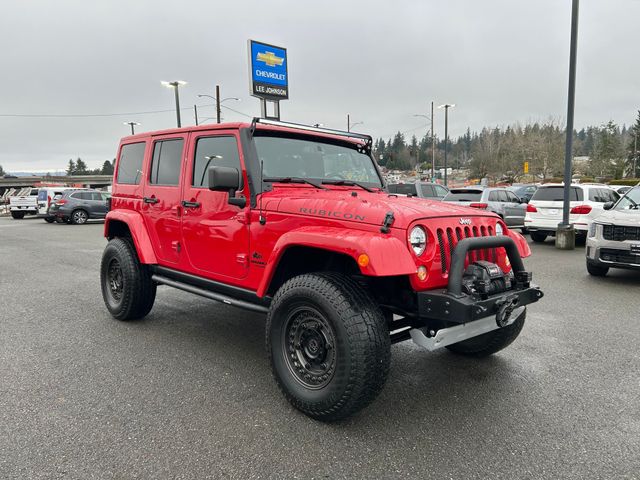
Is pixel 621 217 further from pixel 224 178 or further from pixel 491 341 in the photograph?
pixel 224 178

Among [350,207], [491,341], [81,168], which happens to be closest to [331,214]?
[350,207]

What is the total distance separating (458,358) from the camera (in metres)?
4.13

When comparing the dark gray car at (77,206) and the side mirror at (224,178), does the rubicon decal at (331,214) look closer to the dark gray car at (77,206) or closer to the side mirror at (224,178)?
the side mirror at (224,178)

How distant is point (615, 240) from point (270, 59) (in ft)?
55.1

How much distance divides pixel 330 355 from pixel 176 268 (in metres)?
2.20

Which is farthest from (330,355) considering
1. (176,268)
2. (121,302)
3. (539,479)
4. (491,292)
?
(121,302)

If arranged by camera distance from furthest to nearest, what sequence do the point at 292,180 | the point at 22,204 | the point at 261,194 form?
the point at 22,204 → the point at 292,180 → the point at 261,194

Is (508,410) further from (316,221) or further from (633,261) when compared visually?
(633,261)

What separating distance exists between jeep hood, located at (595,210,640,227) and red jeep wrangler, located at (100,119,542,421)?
15.0 ft

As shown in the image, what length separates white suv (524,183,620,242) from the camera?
1191 centimetres

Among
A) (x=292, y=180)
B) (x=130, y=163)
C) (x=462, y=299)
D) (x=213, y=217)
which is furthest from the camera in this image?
(x=130, y=163)

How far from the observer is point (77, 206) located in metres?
21.2

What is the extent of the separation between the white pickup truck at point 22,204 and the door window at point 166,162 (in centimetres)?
2493

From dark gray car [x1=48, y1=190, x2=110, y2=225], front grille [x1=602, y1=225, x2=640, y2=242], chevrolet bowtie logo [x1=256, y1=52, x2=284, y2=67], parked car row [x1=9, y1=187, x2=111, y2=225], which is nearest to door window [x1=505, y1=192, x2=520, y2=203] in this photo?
front grille [x1=602, y1=225, x2=640, y2=242]
